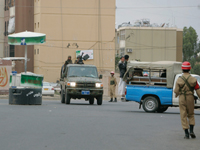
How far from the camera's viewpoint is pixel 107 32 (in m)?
68.5

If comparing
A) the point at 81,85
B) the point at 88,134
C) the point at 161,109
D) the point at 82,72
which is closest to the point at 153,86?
the point at 161,109

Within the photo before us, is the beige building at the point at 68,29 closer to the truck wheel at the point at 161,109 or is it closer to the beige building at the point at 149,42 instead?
the beige building at the point at 149,42

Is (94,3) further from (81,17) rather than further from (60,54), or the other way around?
(60,54)

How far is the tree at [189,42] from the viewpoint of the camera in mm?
114012

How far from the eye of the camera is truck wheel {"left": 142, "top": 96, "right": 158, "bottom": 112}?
18.8m

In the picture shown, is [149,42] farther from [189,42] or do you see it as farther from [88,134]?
[88,134]

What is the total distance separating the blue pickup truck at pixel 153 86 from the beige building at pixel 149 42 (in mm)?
75516

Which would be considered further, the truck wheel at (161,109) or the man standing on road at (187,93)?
the truck wheel at (161,109)

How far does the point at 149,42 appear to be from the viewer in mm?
95250

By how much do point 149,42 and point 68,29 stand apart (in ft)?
101

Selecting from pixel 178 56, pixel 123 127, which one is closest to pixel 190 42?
pixel 178 56

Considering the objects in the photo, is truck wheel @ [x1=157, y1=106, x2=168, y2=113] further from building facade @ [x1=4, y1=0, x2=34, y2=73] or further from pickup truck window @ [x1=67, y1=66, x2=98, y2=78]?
building facade @ [x1=4, y1=0, x2=34, y2=73]

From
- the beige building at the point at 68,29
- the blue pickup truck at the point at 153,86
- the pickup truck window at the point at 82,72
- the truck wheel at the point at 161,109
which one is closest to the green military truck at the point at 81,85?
the pickup truck window at the point at 82,72

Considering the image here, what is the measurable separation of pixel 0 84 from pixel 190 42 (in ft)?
282
